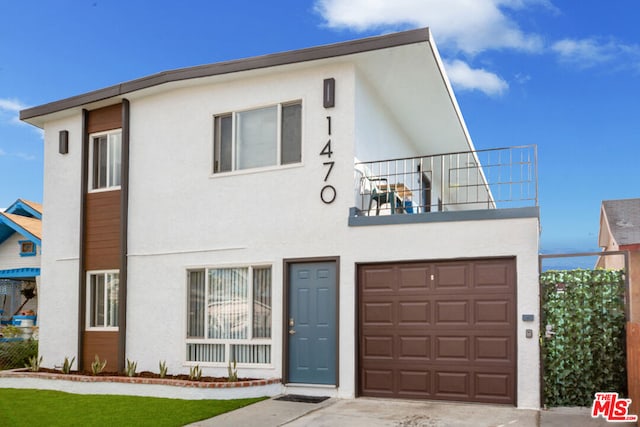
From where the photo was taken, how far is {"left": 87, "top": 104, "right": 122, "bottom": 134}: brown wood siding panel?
13.3 m

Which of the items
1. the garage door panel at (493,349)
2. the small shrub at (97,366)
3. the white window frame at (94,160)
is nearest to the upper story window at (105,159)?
the white window frame at (94,160)

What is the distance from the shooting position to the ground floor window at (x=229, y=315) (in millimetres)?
11148

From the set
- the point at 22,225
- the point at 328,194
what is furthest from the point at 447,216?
the point at 22,225

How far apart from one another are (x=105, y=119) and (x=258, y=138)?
382cm

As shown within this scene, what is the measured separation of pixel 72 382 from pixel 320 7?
850 cm

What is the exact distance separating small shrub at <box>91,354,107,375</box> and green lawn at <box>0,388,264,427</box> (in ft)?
2.52

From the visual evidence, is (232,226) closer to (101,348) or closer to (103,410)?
(103,410)

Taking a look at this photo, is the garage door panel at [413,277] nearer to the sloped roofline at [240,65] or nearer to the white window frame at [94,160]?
the sloped roofline at [240,65]

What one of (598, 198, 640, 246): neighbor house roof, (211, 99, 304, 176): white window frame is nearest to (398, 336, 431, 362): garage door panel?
(211, 99, 304, 176): white window frame

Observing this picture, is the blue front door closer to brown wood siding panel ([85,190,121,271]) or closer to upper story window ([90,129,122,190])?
brown wood siding panel ([85,190,121,271])

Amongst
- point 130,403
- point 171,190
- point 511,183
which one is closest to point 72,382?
point 130,403

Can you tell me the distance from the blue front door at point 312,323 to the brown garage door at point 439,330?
497 mm

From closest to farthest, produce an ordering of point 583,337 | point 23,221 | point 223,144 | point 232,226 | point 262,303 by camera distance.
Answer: point 583,337
point 262,303
point 232,226
point 223,144
point 23,221

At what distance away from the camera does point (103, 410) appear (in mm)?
9844
